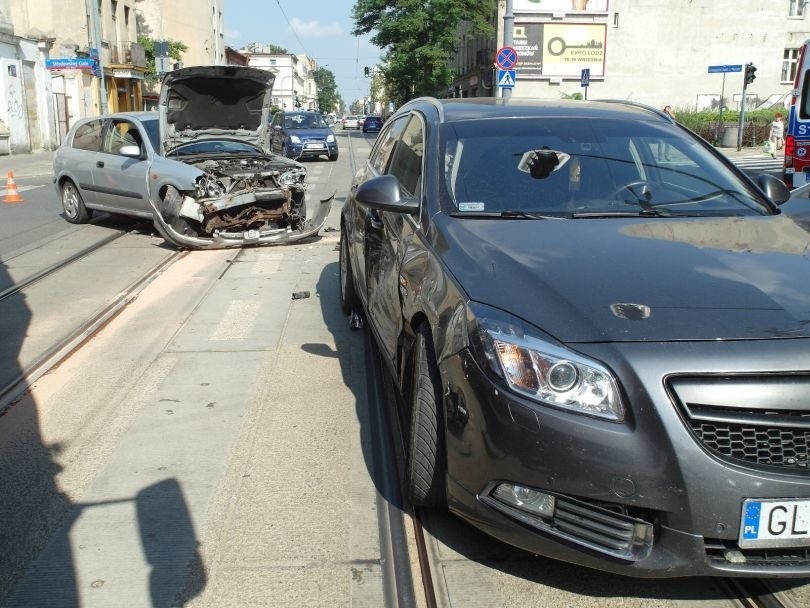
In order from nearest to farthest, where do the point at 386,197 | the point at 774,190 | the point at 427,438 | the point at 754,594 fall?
the point at 754,594
the point at 427,438
the point at 386,197
the point at 774,190

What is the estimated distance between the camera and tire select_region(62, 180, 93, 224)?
12.3 metres

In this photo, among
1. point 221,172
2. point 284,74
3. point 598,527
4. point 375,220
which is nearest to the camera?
point 598,527

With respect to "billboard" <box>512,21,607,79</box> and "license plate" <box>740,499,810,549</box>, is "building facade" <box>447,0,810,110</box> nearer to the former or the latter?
"billboard" <box>512,21,607,79</box>

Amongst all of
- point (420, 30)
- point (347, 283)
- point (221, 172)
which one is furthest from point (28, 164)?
point (420, 30)

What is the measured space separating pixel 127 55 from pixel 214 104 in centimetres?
3535

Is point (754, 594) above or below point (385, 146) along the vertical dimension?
below

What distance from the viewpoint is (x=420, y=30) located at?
53.9 m

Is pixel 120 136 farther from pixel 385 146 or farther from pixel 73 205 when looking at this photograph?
pixel 385 146

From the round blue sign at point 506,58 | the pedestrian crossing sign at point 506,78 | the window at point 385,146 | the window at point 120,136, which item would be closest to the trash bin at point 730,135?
the pedestrian crossing sign at point 506,78

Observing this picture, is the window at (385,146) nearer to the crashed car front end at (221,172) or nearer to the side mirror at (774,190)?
the side mirror at (774,190)

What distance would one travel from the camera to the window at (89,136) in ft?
39.8

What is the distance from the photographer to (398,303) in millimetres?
3967

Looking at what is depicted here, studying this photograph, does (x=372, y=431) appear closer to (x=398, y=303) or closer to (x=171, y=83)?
(x=398, y=303)

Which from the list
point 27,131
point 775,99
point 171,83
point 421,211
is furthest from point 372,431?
point 775,99
